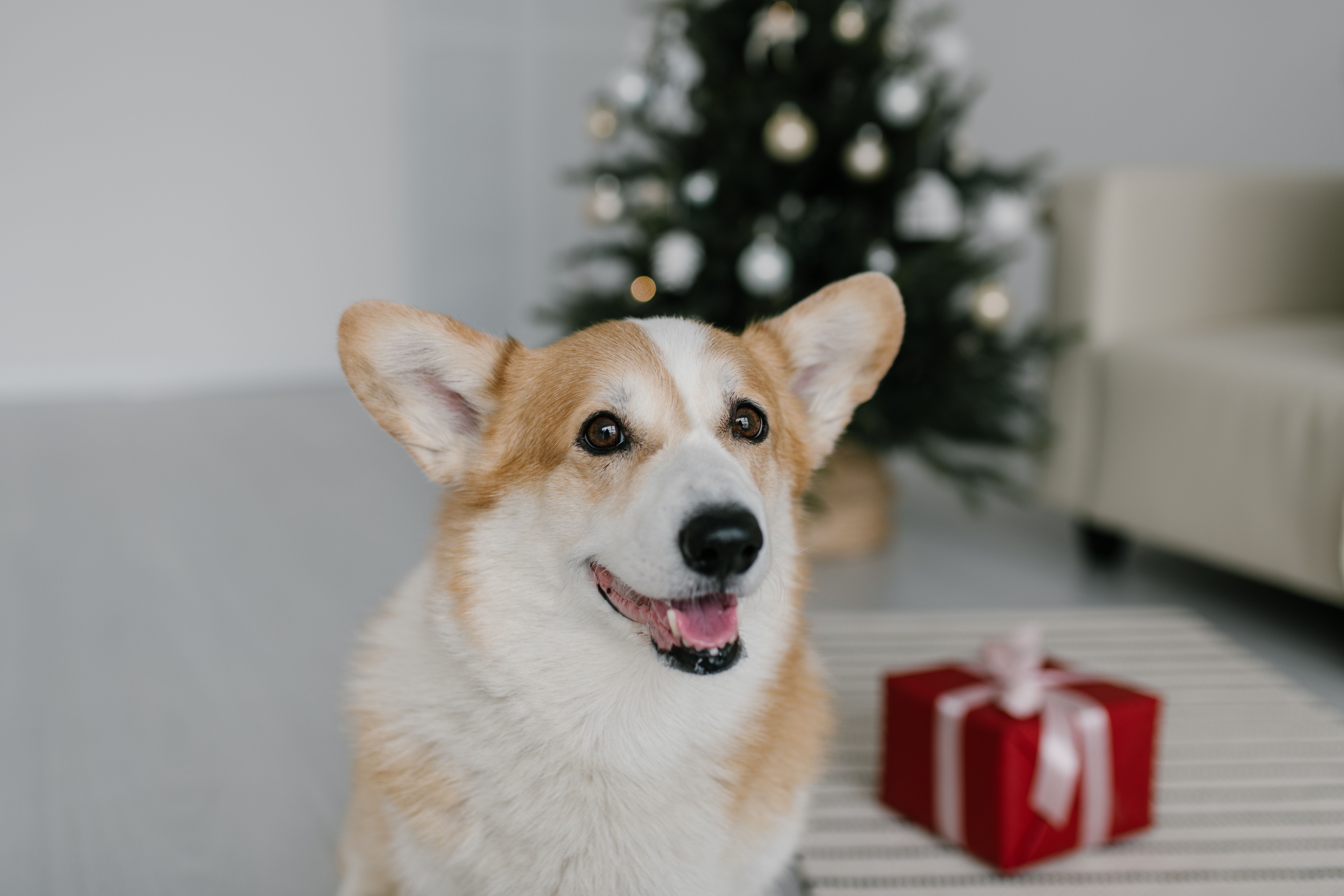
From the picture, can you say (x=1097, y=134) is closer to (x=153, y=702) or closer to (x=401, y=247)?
(x=401, y=247)

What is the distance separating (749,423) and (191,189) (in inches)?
188

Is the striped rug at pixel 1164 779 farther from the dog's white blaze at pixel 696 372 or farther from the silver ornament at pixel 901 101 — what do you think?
the silver ornament at pixel 901 101

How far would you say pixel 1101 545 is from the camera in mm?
2684

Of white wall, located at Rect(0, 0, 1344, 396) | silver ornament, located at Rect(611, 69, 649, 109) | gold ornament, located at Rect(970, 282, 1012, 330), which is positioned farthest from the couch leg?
white wall, located at Rect(0, 0, 1344, 396)

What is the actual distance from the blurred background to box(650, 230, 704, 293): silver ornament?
53 cm

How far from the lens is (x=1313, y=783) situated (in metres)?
1.64

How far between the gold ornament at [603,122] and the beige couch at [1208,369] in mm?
1168

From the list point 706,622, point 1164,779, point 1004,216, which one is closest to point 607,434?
point 706,622


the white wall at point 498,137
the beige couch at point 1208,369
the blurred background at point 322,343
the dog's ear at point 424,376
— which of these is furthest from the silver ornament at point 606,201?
the white wall at point 498,137

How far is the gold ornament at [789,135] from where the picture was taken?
2455 millimetres

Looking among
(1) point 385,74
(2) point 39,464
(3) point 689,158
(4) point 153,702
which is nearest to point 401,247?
(1) point 385,74

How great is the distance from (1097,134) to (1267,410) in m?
2.44

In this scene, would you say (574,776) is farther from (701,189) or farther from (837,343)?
(701,189)

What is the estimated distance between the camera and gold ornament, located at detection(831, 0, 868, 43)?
2564mm
